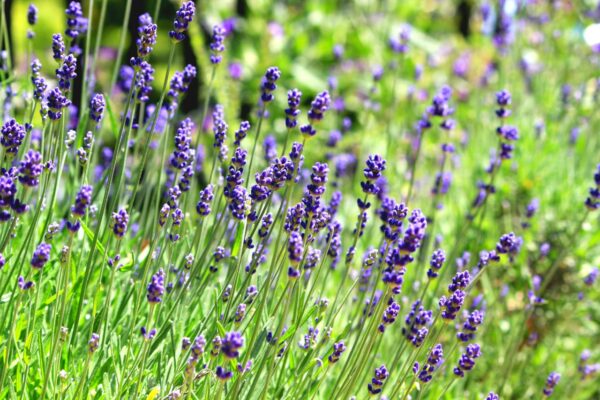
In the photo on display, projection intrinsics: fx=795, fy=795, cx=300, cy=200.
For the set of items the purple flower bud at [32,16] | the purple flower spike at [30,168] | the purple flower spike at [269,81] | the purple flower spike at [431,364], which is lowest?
the purple flower spike at [431,364]

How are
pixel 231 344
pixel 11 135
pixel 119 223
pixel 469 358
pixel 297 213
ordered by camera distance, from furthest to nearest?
pixel 469 358 → pixel 297 213 → pixel 11 135 → pixel 119 223 → pixel 231 344

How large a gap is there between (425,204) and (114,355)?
2461mm

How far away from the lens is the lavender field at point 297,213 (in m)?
2.03

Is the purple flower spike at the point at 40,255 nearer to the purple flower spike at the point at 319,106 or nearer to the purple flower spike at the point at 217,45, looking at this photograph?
the purple flower spike at the point at 319,106

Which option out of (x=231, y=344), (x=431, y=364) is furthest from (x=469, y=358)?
(x=231, y=344)

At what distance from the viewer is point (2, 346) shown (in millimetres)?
2135

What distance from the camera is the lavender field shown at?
203 centimetres

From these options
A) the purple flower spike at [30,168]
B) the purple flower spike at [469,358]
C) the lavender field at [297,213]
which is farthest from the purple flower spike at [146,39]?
the purple flower spike at [469,358]

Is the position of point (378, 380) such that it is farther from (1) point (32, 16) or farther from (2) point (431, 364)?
(1) point (32, 16)

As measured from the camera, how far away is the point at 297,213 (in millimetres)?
1990

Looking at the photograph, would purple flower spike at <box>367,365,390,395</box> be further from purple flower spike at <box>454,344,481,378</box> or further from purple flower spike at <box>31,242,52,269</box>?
purple flower spike at <box>31,242,52,269</box>

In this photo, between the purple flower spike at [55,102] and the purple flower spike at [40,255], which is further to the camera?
the purple flower spike at [55,102]

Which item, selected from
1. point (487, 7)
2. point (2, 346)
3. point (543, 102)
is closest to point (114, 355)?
point (2, 346)

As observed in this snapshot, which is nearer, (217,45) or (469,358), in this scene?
(469,358)
